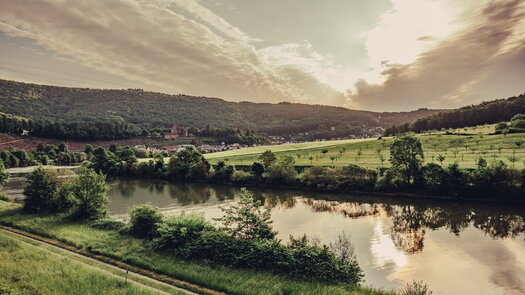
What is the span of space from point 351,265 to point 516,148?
206ft

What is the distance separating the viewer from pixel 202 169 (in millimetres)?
69062

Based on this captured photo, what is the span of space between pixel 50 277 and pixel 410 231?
29.4m

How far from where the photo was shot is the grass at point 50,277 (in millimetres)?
13819

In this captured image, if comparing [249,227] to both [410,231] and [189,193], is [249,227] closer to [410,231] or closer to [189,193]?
[410,231]

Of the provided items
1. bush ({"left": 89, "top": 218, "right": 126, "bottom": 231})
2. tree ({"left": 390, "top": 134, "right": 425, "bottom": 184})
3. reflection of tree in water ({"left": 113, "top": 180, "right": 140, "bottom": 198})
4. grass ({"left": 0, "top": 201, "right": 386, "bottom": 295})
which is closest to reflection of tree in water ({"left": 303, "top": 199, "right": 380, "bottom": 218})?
tree ({"left": 390, "top": 134, "right": 425, "bottom": 184})

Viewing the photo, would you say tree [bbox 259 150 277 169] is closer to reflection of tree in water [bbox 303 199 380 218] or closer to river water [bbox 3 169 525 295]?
river water [bbox 3 169 525 295]

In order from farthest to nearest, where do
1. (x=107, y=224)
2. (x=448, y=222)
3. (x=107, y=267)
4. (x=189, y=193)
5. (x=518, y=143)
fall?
1. (x=518, y=143)
2. (x=189, y=193)
3. (x=448, y=222)
4. (x=107, y=224)
5. (x=107, y=267)

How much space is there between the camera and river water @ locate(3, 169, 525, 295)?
770 inches

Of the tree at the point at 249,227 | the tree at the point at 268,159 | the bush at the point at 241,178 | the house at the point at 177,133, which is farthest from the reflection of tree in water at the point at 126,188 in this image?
the house at the point at 177,133

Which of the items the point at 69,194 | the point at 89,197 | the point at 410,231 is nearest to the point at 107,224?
the point at 89,197

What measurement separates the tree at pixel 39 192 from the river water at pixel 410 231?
8.60 metres

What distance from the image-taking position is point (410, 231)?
1150 inches

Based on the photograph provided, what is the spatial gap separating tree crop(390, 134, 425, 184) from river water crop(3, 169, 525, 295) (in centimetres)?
482

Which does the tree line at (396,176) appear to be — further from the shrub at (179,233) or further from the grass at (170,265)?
the grass at (170,265)
